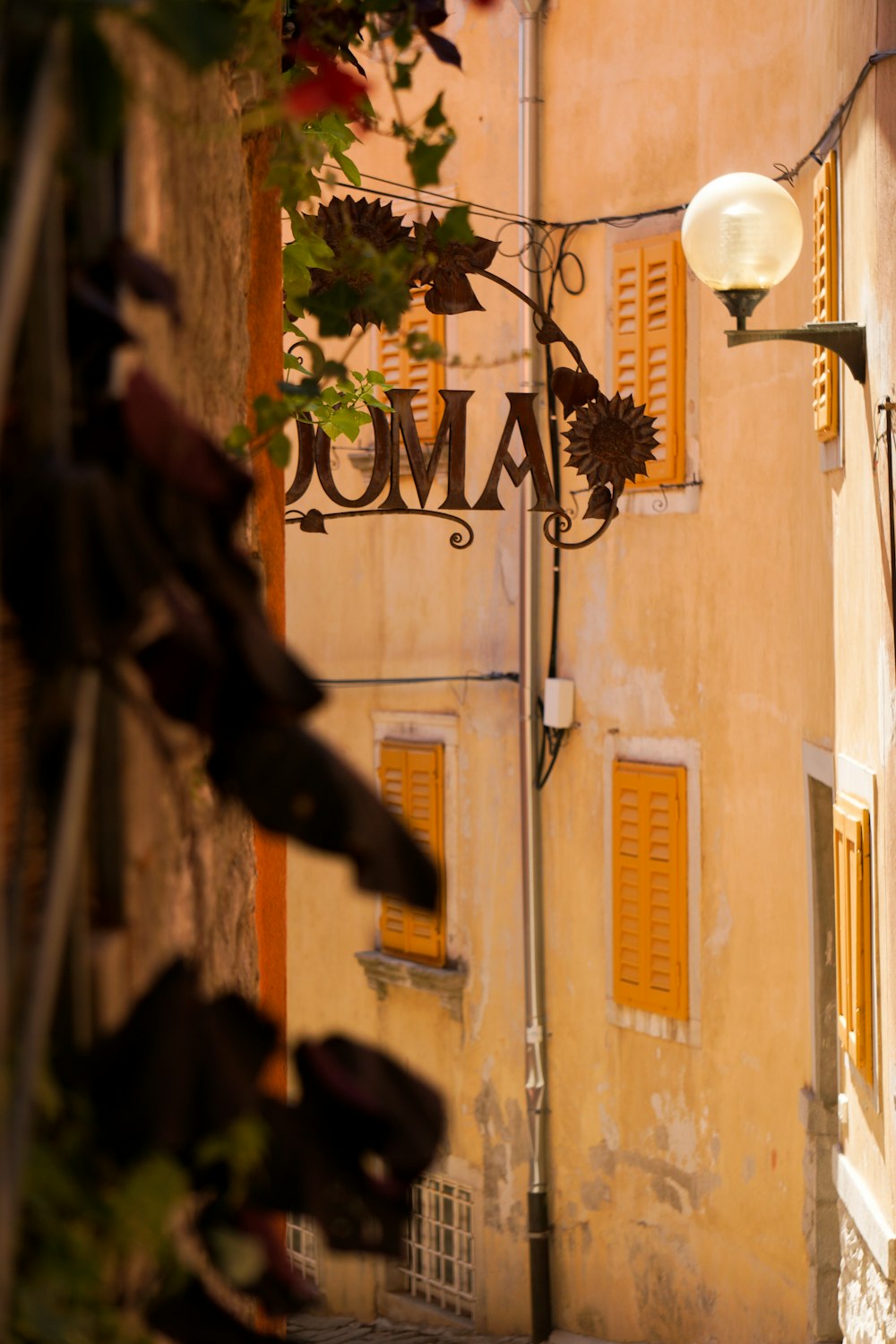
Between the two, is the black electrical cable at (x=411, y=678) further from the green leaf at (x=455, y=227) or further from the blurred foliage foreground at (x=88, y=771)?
the blurred foliage foreground at (x=88, y=771)

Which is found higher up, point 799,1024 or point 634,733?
point 634,733

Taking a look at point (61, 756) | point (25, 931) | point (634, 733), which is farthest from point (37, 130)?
point (634, 733)

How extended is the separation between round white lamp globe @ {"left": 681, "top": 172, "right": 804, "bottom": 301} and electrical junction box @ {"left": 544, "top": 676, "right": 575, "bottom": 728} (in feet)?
14.7

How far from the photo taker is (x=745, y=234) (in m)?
5.56

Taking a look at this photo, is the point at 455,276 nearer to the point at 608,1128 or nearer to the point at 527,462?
the point at 527,462

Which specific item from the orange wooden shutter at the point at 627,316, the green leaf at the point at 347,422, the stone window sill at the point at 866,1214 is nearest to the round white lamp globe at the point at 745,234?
the green leaf at the point at 347,422

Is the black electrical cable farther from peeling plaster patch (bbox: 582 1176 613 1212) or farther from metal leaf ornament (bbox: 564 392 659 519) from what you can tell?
metal leaf ornament (bbox: 564 392 659 519)

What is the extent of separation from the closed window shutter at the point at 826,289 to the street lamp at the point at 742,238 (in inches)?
48.5

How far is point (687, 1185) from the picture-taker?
30.8ft

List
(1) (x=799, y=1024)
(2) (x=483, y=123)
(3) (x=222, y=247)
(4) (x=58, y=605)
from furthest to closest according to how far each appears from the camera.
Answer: (2) (x=483, y=123)
(1) (x=799, y=1024)
(3) (x=222, y=247)
(4) (x=58, y=605)

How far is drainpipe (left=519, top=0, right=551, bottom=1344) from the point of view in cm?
1009

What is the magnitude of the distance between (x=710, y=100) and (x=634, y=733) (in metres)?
3.57

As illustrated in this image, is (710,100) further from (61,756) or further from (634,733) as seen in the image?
(61,756)

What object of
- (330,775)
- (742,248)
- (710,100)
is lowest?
(330,775)
